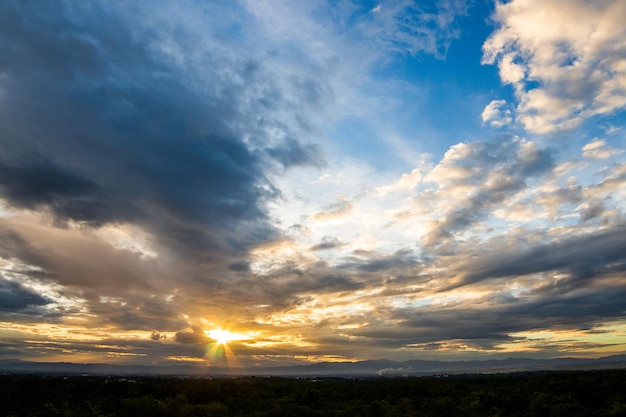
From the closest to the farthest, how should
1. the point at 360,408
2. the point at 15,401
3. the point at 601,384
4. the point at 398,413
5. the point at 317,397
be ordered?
the point at 398,413, the point at 360,408, the point at 15,401, the point at 601,384, the point at 317,397

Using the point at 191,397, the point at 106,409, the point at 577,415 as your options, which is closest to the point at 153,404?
the point at 106,409

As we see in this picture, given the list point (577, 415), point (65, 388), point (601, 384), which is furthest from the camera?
point (65, 388)

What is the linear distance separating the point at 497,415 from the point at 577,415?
753cm

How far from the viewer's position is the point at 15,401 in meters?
57.5

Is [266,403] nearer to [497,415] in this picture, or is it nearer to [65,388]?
[497,415]

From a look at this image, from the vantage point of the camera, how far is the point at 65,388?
73.6 metres

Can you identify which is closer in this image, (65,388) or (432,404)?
(432,404)

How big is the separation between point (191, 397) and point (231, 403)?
10597mm

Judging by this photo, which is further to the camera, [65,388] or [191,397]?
[65,388]

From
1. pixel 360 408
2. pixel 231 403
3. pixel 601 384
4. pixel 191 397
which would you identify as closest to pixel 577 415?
pixel 360 408

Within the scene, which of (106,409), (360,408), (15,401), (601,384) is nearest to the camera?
(106,409)

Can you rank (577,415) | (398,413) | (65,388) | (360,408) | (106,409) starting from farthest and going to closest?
(65,388), (360,408), (106,409), (398,413), (577,415)

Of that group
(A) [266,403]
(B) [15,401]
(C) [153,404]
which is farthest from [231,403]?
(B) [15,401]

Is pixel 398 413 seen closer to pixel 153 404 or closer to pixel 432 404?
pixel 432 404
